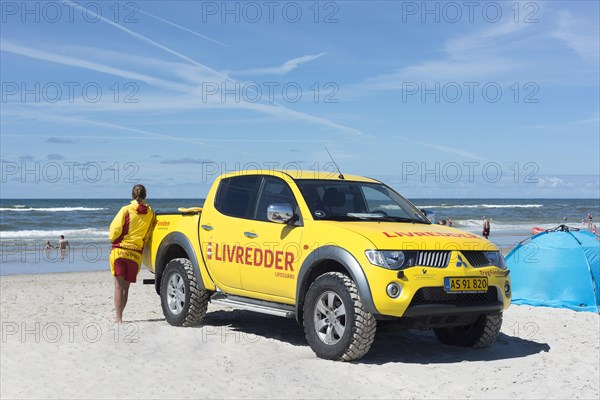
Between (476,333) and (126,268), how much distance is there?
14.7ft

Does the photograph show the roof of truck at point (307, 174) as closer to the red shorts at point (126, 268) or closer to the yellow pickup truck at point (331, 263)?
the yellow pickup truck at point (331, 263)

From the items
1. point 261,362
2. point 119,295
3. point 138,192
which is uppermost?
point 138,192

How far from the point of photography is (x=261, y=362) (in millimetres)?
7570

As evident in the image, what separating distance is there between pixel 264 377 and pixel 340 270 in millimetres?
1344

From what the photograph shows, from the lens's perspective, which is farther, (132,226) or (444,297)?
(132,226)

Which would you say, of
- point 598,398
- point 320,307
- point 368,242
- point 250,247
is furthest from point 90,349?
point 598,398

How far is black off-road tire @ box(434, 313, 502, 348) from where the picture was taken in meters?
8.08

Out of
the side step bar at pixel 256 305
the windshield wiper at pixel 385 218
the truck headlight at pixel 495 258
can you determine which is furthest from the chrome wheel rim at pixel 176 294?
the truck headlight at pixel 495 258

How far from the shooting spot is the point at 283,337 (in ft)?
29.0

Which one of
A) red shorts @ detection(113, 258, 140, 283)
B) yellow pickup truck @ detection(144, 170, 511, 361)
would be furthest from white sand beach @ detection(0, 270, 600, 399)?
red shorts @ detection(113, 258, 140, 283)

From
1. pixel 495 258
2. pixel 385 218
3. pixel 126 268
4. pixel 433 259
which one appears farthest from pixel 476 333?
pixel 126 268

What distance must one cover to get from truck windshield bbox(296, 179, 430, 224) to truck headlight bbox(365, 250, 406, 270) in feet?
3.03

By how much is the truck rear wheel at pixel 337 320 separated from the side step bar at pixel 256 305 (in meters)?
0.39

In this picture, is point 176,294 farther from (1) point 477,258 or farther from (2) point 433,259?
(1) point 477,258
